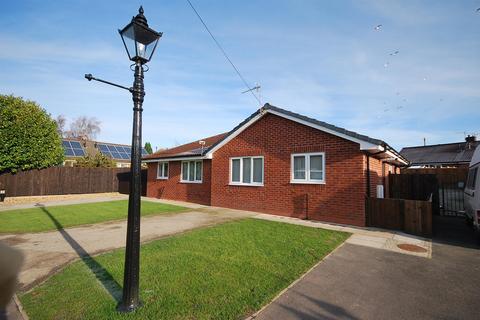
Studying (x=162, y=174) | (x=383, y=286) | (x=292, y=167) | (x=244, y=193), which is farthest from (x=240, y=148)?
(x=383, y=286)

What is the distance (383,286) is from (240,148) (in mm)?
9561

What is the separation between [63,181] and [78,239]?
17.3 metres

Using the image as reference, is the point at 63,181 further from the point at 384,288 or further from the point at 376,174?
the point at 384,288

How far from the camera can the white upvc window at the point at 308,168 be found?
10432mm

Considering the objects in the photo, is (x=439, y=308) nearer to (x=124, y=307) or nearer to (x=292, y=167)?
(x=124, y=307)

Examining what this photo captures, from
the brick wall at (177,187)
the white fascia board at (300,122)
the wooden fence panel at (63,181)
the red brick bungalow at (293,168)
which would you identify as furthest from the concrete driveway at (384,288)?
the wooden fence panel at (63,181)

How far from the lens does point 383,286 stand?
451 cm

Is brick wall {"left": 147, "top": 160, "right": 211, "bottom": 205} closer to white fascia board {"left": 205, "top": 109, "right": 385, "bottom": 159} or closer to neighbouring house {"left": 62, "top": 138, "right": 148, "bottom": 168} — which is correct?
white fascia board {"left": 205, "top": 109, "right": 385, "bottom": 159}

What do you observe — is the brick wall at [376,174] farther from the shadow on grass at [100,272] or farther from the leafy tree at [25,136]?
the leafy tree at [25,136]

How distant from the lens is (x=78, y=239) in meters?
7.48

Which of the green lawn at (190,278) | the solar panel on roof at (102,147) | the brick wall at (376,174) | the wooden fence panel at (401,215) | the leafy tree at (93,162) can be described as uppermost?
the solar panel on roof at (102,147)

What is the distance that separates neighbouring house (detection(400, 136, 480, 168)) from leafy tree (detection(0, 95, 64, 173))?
35165 mm

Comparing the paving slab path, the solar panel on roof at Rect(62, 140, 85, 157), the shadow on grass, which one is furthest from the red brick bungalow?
the solar panel on roof at Rect(62, 140, 85, 157)

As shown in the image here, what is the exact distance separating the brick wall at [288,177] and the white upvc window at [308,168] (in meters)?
0.19
